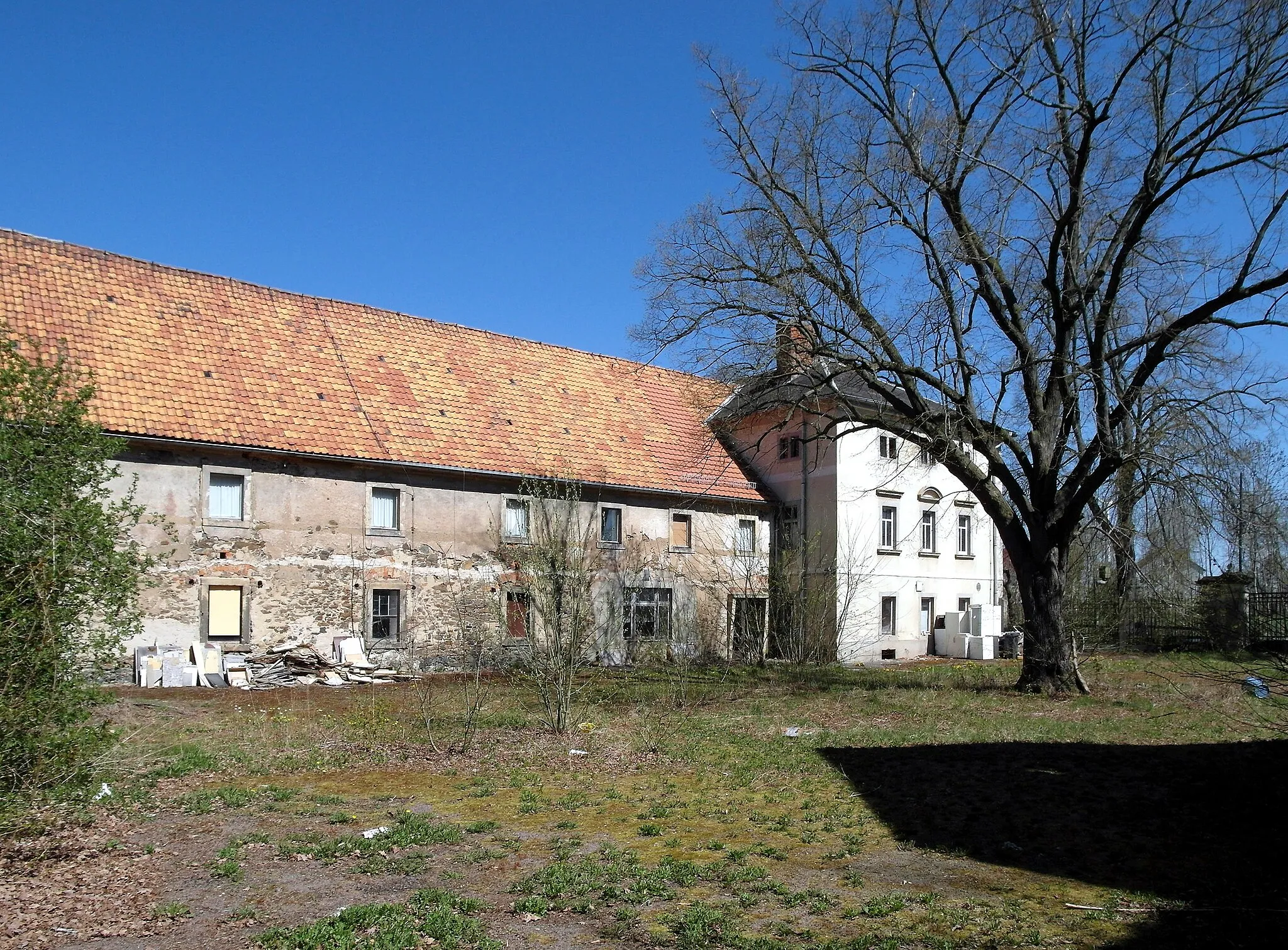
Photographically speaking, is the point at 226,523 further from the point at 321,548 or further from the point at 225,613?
the point at 321,548

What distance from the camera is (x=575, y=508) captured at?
45.8 ft

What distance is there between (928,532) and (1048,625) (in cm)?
1412

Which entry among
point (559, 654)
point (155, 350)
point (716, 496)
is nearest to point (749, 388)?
point (559, 654)

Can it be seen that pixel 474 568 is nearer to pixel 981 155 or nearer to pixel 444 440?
pixel 444 440

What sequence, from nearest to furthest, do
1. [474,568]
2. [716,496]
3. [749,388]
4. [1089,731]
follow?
[1089,731] → [749,388] → [474,568] → [716,496]

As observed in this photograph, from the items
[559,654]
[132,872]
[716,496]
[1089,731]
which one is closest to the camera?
[132,872]

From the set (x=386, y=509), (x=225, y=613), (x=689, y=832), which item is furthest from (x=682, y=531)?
(x=689, y=832)

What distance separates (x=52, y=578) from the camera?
7020 millimetres

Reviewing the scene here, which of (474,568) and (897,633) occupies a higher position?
(474,568)

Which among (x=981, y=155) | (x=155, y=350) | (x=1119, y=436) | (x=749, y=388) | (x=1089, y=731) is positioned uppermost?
(x=981, y=155)

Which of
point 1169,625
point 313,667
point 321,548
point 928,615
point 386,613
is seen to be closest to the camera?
point 313,667

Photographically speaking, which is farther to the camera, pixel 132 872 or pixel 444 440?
pixel 444 440

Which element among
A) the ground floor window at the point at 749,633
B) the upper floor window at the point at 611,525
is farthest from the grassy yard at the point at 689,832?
the upper floor window at the point at 611,525

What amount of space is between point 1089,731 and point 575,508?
8.49 m
